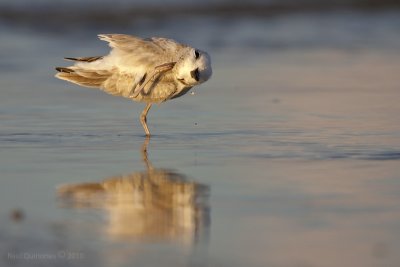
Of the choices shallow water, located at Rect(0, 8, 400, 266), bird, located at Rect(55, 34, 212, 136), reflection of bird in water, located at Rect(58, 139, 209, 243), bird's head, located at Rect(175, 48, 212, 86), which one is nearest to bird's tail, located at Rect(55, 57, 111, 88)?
bird, located at Rect(55, 34, 212, 136)

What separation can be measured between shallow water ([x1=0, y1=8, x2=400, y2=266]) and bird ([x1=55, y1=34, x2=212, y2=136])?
37 cm

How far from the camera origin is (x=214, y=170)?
636 cm

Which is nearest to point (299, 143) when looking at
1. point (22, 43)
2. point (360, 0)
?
point (22, 43)

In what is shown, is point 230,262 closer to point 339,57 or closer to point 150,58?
point 150,58

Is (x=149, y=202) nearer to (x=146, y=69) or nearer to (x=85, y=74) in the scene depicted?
(x=146, y=69)

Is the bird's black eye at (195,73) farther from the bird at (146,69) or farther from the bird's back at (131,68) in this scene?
the bird's back at (131,68)

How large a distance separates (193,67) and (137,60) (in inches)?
21.6

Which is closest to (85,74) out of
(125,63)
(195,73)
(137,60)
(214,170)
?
(125,63)

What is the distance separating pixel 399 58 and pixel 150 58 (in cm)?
560

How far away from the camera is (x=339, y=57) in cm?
1260

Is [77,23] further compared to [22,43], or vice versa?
[77,23]

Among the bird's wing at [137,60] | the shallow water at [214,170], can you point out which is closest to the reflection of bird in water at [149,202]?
the shallow water at [214,170]

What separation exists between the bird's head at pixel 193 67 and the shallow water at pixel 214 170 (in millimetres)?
482

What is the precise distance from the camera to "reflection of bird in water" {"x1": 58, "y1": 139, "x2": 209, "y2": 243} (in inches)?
192
